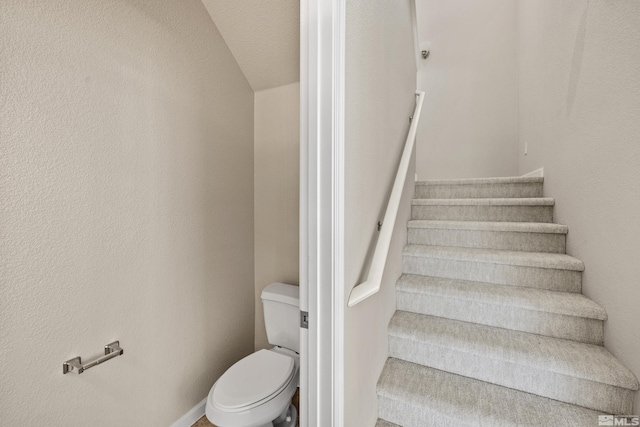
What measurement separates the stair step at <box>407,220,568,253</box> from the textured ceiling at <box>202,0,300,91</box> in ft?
4.62

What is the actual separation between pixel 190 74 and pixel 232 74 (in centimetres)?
34

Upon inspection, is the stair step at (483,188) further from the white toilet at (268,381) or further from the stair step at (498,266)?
the white toilet at (268,381)

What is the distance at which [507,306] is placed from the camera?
1.37 metres

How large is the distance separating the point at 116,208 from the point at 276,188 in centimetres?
99

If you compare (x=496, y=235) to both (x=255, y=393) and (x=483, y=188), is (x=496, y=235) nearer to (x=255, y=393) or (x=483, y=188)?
(x=483, y=188)

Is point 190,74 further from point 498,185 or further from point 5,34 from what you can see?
point 498,185

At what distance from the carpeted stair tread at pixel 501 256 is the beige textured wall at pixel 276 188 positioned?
825 mm

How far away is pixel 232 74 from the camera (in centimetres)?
186

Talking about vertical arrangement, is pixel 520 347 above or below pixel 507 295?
below

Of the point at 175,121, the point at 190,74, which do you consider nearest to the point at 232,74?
the point at 190,74

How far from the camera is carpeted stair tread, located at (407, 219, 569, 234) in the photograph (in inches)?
64.9

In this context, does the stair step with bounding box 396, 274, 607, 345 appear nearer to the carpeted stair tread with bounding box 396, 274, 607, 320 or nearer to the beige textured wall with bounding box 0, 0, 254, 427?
the carpeted stair tread with bounding box 396, 274, 607, 320

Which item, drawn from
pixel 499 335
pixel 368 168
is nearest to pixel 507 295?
pixel 499 335

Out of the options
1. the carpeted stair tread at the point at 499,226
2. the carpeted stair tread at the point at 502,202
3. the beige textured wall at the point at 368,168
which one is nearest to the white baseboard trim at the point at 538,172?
the carpeted stair tread at the point at 502,202
